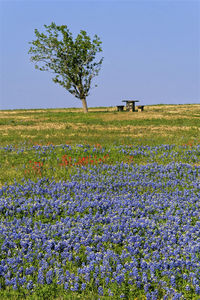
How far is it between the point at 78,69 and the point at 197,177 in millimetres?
32450

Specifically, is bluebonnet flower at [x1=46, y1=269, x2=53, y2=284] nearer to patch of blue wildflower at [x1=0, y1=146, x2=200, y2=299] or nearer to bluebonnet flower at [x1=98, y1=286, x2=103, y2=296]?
patch of blue wildflower at [x1=0, y1=146, x2=200, y2=299]

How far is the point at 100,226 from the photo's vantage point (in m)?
7.41

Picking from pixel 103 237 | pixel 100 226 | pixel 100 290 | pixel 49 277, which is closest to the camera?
pixel 100 290

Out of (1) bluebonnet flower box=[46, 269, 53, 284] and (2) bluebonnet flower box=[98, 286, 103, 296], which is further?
(1) bluebonnet flower box=[46, 269, 53, 284]

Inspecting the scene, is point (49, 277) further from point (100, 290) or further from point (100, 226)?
point (100, 226)

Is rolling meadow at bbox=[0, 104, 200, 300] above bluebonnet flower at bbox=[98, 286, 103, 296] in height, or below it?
above

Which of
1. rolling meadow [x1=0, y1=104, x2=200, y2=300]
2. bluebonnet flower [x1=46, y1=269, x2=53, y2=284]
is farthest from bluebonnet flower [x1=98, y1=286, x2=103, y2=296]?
bluebonnet flower [x1=46, y1=269, x2=53, y2=284]

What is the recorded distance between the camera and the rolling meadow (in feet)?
18.2

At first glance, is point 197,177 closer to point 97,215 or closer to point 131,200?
point 131,200

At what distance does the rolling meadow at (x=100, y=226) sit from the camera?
5539 millimetres

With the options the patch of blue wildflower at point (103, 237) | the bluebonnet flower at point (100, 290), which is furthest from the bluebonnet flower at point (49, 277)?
the bluebonnet flower at point (100, 290)

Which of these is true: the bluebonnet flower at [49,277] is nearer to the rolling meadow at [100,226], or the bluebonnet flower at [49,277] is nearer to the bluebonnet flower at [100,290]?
the rolling meadow at [100,226]

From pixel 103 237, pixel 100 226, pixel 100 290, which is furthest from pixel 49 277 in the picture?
pixel 100 226

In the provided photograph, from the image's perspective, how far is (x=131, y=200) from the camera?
9133 millimetres
